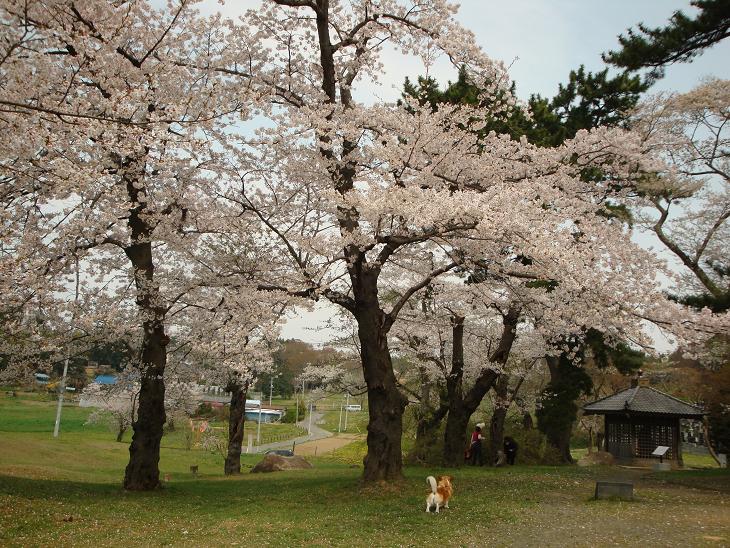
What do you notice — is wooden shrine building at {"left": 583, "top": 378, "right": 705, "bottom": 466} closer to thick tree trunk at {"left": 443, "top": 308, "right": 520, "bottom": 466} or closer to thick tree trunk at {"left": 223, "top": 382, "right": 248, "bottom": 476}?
thick tree trunk at {"left": 443, "top": 308, "right": 520, "bottom": 466}

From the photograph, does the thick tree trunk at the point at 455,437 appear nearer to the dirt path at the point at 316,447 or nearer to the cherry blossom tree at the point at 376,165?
the cherry blossom tree at the point at 376,165

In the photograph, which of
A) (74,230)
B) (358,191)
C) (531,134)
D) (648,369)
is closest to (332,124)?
(358,191)

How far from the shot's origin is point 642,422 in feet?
75.8

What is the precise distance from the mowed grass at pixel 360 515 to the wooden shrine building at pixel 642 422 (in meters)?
9.07

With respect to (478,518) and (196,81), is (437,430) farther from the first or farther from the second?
(196,81)

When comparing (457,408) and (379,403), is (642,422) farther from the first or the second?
(379,403)

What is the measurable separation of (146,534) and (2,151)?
526cm

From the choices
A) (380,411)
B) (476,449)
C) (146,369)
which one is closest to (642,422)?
(476,449)

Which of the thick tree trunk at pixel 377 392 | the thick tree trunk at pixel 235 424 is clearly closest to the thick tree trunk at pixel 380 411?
the thick tree trunk at pixel 377 392

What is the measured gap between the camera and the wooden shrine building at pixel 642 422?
22250 mm

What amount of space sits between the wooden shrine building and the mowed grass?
907 centimetres

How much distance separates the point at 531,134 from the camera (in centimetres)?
1642

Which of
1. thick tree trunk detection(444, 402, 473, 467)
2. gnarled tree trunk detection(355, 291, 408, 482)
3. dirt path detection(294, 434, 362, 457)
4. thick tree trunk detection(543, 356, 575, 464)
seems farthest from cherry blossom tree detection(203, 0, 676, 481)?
dirt path detection(294, 434, 362, 457)

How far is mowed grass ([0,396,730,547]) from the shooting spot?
24.2 ft
